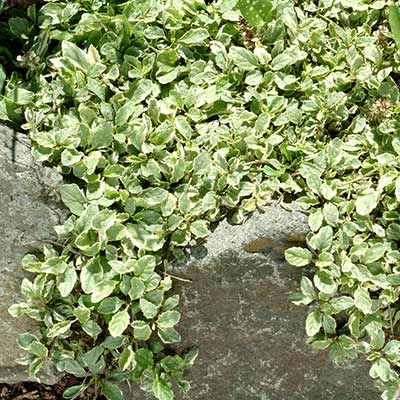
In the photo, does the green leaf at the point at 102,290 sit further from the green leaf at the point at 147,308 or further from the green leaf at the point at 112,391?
the green leaf at the point at 112,391

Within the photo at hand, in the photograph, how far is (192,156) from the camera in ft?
8.50

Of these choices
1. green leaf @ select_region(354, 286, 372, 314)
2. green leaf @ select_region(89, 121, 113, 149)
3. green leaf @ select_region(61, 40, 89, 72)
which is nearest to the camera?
green leaf @ select_region(354, 286, 372, 314)

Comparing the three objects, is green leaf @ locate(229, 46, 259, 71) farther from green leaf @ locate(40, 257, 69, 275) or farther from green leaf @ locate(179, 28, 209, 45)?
green leaf @ locate(40, 257, 69, 275)

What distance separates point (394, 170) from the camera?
2547 millimetres

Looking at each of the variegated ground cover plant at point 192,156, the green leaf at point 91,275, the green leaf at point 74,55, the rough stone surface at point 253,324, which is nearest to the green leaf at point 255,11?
the variegated ground cover plant at point 192,156

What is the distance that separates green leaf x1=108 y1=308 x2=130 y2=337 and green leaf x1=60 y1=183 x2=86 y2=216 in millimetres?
309

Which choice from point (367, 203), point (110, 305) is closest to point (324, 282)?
point (367, 203)

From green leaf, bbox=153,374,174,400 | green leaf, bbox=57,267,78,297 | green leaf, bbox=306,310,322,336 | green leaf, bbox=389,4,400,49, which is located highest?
green leaf, bbox=389,4,400,49

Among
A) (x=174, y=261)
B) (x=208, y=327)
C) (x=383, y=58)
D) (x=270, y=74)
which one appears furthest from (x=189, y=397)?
(x=383, y=58)

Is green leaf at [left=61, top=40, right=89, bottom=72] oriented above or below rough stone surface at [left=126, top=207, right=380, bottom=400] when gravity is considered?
above

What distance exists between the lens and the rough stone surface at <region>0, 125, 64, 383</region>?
253 cm

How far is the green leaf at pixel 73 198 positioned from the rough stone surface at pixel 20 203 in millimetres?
65

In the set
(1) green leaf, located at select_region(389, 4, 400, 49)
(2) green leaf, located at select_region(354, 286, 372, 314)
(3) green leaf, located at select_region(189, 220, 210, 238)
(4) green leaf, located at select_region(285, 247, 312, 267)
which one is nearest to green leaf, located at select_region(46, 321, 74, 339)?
(3) green leaf, located at select_region(189, 220, 210, 238)

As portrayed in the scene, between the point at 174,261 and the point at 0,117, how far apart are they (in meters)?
0.67
